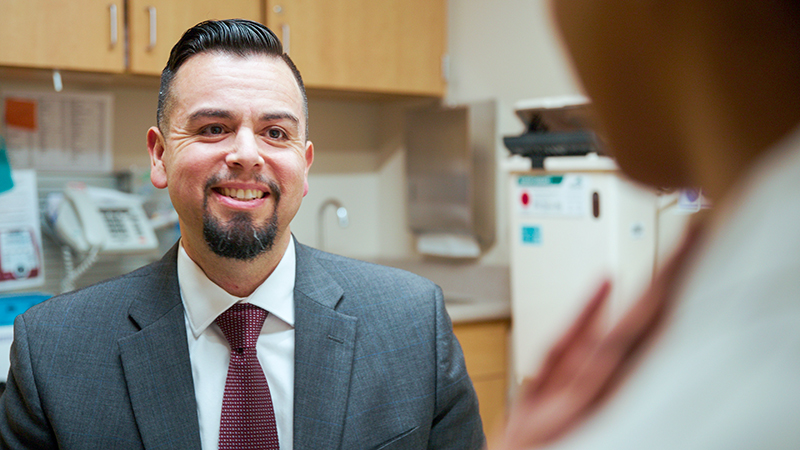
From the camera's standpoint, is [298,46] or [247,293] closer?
[247,293]

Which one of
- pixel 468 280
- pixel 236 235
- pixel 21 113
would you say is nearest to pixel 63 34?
pixel 21 113

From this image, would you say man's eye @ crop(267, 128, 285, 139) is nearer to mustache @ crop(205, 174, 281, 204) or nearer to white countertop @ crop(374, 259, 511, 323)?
mustache @ crop(205, 174, 281, 204)

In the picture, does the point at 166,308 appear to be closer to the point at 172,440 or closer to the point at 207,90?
the point at 172,440

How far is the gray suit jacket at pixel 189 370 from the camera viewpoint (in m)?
1.04

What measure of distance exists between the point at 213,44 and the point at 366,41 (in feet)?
4.76

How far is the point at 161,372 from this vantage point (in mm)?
1069

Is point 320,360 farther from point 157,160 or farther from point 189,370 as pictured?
point 157,160

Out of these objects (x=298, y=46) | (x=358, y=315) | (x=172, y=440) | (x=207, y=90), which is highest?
(x=298, y=46)

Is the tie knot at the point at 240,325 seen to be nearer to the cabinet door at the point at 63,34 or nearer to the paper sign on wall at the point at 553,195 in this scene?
the paper sign on wall at the point at 553,195

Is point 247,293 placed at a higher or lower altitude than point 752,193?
lower

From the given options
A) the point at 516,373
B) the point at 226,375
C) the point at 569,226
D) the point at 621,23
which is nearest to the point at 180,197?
the point at 226,375

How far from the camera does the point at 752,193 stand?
157mm

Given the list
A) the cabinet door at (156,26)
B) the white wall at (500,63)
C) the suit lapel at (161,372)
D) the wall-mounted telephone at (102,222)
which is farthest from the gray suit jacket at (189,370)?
the white wall at (500,63)

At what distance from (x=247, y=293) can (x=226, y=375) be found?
0.47 ft
